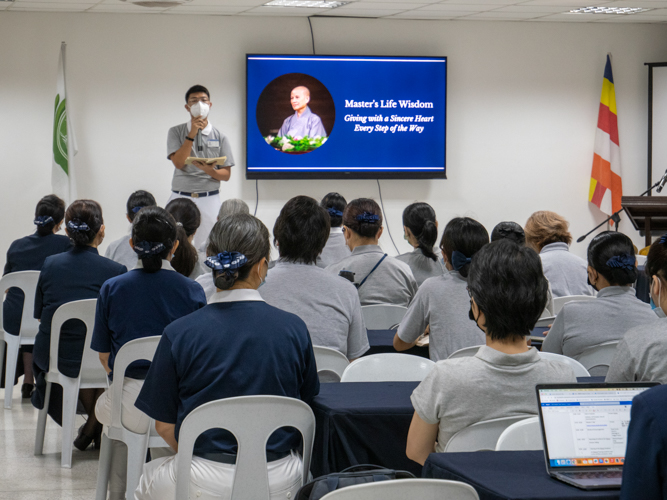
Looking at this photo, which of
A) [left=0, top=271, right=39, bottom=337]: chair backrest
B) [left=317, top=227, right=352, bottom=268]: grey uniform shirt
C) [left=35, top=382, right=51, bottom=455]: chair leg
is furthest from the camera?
[left=317, top=227, right=352, bottom=268]: grey uniform shirt

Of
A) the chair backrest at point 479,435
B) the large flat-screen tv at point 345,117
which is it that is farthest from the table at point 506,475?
the large flat-screen tv at point 345,117

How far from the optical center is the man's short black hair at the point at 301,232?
3.33 metres

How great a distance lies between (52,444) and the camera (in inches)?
169

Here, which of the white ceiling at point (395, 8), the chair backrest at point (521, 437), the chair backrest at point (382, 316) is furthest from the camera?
the white ceiling at point (395, 8)

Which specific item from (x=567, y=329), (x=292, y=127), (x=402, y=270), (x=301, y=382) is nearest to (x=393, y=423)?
(x=301, y=382)

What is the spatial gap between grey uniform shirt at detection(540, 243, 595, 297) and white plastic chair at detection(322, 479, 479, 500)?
134 inches

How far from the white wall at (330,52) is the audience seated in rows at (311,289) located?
16.7 feet

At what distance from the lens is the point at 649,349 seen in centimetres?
231

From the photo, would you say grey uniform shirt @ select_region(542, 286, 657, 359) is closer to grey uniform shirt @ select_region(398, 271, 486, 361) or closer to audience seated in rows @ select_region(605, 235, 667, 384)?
grey uniform shirt @ select_region(398, 271, 486, 361)

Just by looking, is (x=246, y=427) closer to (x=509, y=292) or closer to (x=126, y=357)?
(x=509, y=292)

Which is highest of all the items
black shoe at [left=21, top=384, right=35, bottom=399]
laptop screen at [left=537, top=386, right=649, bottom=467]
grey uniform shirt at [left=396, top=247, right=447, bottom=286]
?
grey uniform shirt at [left=396, top=247, right=447, bottom=286]

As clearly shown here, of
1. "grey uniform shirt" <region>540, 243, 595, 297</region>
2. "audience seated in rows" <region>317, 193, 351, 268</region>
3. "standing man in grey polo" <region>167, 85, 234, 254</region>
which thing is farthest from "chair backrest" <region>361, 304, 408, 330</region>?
"standing man in grey polo" <region>167, 85, 234, 254</region>

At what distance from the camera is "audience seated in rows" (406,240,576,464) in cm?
207

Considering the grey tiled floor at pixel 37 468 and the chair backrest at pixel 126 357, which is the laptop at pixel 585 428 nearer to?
A: the chair backrest at pixel 126 357
